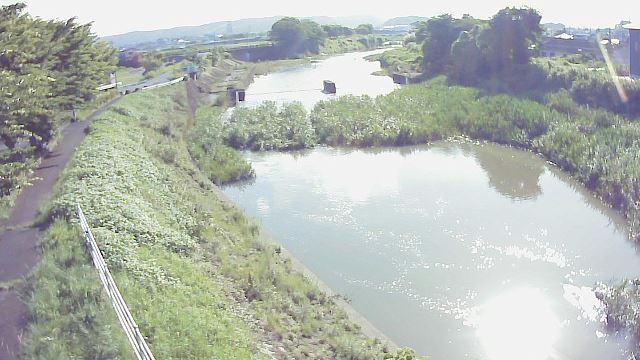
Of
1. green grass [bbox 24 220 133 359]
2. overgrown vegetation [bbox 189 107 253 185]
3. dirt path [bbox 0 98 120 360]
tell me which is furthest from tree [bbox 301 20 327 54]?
green grass [bbox 24 220 133 359]

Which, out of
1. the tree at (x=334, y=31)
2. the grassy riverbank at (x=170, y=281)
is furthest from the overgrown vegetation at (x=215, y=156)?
the tree at (x=334, y=31)

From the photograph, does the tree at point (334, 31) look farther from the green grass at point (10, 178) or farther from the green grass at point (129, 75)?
the green grass at point (10, 178)

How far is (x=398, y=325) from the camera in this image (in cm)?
1393

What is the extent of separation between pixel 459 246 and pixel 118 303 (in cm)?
1191

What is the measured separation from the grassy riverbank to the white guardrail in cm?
23

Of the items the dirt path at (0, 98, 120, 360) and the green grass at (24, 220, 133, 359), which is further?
the dirt path at (0, 98, 120, 360)

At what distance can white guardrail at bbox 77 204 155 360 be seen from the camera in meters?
7.71

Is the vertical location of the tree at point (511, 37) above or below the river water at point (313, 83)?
above

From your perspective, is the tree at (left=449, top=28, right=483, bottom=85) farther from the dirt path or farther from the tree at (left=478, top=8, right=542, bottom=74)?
the dirt path

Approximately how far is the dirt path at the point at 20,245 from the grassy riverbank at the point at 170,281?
1.14ft

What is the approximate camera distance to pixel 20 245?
12539 millimetres

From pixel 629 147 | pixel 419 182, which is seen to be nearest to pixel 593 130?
pixel 629 147

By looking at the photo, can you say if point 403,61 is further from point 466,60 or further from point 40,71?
point 40,71

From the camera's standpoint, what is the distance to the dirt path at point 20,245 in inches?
360
